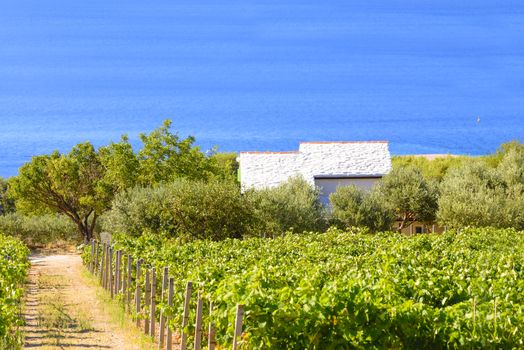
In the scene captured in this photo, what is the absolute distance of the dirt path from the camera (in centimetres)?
1420

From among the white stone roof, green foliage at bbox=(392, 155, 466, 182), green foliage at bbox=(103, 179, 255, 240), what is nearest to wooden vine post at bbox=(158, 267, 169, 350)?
green foliage at bbox=(103, 179, 255, 240)

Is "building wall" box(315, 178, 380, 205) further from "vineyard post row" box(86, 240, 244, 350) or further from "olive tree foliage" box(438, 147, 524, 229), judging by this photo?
"vineyard post row" box(86, 240, 244, 350)

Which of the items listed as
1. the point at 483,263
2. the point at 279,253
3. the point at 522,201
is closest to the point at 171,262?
the point at 279,253

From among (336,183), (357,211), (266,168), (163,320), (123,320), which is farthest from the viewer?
(266,168)

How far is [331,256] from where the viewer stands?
632 inches

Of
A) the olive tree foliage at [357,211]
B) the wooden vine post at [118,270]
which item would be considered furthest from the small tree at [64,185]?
the wooden vine post at [118,270]

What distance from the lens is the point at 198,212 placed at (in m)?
30.0

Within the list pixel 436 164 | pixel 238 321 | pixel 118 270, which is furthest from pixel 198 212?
pixel 436 164

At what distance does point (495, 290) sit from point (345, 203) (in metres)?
26.9

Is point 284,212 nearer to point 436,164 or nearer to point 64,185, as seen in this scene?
point 64,185

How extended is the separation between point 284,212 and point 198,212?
511 cm

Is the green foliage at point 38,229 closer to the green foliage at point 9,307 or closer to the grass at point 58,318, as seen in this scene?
the grass at point 58,318

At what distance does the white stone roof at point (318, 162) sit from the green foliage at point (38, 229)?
451 inches

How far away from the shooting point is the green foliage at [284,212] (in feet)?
108
